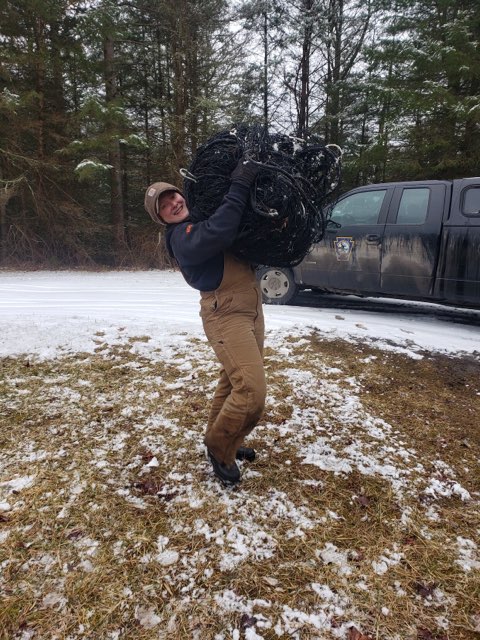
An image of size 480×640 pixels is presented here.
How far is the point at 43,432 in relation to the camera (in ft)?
9.29

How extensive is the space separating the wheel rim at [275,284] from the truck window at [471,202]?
286 centimetres

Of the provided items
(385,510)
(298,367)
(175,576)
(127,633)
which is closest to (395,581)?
(385,510)

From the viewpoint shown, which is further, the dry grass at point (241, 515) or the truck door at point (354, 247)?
the truck door at point (354, 247)

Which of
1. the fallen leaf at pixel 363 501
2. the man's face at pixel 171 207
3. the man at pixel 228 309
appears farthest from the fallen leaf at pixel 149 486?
the man's face at pixel 171 207

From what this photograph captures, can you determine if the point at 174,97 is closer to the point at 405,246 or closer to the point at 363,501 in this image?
the point at 405,246

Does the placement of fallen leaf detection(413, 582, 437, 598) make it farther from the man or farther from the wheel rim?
the wheel rim

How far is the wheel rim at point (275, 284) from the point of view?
6777mm

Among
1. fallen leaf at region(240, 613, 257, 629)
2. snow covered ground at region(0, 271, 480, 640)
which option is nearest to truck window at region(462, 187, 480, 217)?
snow covered ground at region(0, 271, 480, 640)

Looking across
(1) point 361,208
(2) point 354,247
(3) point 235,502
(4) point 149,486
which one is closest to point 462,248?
(2) point 354,247

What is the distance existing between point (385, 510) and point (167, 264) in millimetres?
11819

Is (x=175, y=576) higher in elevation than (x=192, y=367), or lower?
lower

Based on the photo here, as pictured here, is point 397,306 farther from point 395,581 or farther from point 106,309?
point 395,581

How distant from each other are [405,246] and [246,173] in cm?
443

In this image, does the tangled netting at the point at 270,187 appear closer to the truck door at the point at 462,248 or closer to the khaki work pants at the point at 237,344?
the khaki work pants at the point at 237,344
